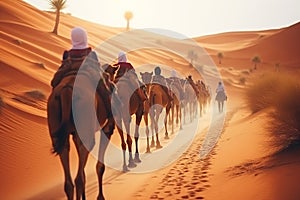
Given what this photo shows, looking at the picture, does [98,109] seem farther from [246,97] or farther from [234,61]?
[234,61]

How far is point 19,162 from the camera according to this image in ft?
32.6

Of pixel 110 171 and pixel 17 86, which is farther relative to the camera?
pixel 17 86

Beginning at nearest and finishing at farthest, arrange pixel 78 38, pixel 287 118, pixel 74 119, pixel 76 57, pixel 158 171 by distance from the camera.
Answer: pixel 74 119 → pixel 76 57 → pixel 78 38 → pixel 287 118 → pixel 158 171

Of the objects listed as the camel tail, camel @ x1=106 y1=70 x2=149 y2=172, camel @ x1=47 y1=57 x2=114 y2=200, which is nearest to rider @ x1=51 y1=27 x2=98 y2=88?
camel @ x1=47 y1=57 x2=114 y2=200

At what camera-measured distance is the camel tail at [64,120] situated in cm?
597

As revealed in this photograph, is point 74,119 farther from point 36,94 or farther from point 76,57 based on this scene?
point 36,94

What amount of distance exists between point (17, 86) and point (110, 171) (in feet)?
38.6

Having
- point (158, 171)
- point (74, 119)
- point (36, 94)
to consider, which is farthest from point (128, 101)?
point (36, 94)

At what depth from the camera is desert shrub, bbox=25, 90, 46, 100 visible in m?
18.7

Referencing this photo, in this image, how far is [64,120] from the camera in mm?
5984

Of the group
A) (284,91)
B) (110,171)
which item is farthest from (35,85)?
(284,91)

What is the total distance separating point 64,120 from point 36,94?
44.3 feet

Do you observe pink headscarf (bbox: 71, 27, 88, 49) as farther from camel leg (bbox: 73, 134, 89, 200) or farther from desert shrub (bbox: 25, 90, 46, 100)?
desert shrub (bbox: 25, 90, 46, 100)

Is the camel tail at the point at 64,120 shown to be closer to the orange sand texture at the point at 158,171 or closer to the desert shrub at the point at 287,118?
the orange sand texture at the point at 158,171
